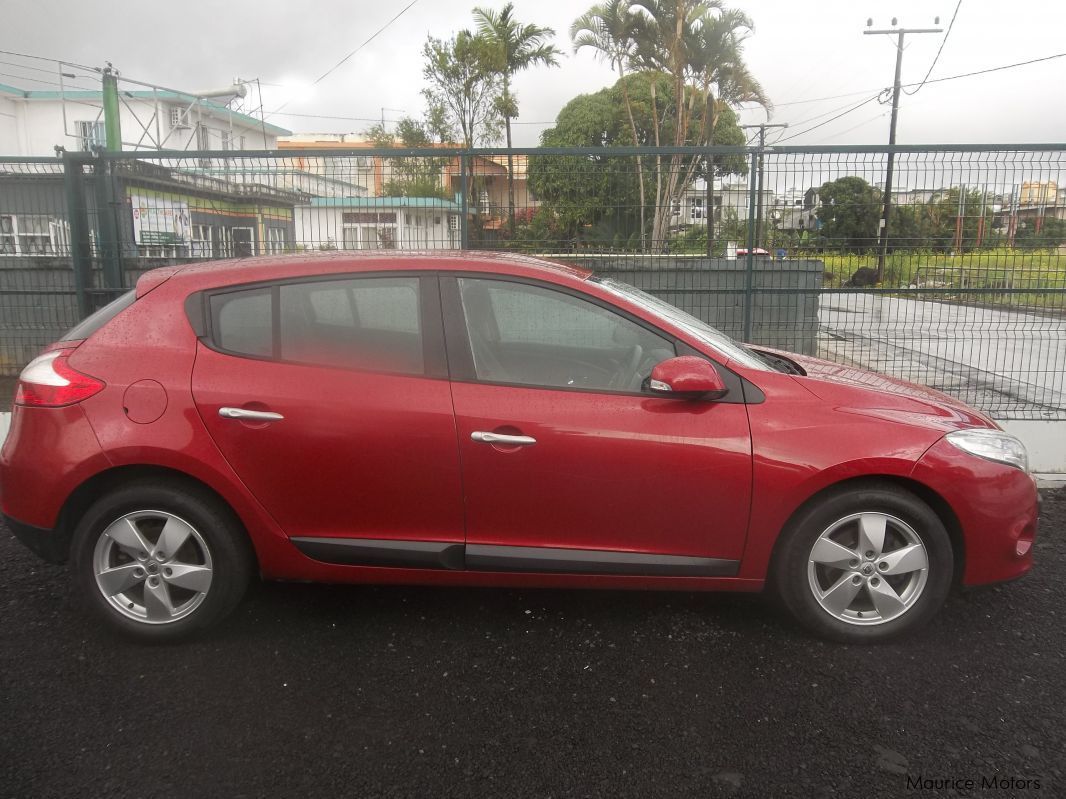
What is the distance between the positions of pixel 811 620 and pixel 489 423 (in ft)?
5.00

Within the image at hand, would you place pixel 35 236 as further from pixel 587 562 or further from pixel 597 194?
pixel 587 562

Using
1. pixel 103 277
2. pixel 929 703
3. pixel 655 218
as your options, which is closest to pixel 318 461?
pixel 929 703

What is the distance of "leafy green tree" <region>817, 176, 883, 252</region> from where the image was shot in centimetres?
609

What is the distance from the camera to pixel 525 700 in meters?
2.93

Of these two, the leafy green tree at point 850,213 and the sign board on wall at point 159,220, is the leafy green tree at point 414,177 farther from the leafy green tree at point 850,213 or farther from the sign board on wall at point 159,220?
the leafy green tree at point 850,213

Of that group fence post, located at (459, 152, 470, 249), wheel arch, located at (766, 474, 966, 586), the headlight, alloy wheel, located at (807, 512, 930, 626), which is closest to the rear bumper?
wheel arch, located at (766, 474, 966, 586)

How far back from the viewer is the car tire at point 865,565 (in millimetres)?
3227

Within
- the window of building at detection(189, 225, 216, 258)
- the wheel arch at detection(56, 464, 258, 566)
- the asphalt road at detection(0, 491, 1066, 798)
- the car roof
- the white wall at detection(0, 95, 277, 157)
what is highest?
the white wall at detection(0, 95, 277, 157)

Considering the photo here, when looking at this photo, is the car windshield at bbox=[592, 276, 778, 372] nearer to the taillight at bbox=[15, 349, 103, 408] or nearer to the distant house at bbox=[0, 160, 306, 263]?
the taillight at bbox=[15, 349, 103, 408]

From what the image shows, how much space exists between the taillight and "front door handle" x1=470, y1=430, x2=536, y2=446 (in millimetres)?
1491

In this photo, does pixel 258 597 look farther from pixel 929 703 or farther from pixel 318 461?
pixel 929 703

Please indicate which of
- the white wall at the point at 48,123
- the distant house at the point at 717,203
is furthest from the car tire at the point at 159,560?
the white wall at the point at 48,123

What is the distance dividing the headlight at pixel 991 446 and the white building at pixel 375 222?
4256 millimetres

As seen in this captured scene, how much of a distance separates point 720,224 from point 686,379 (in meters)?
3.76
